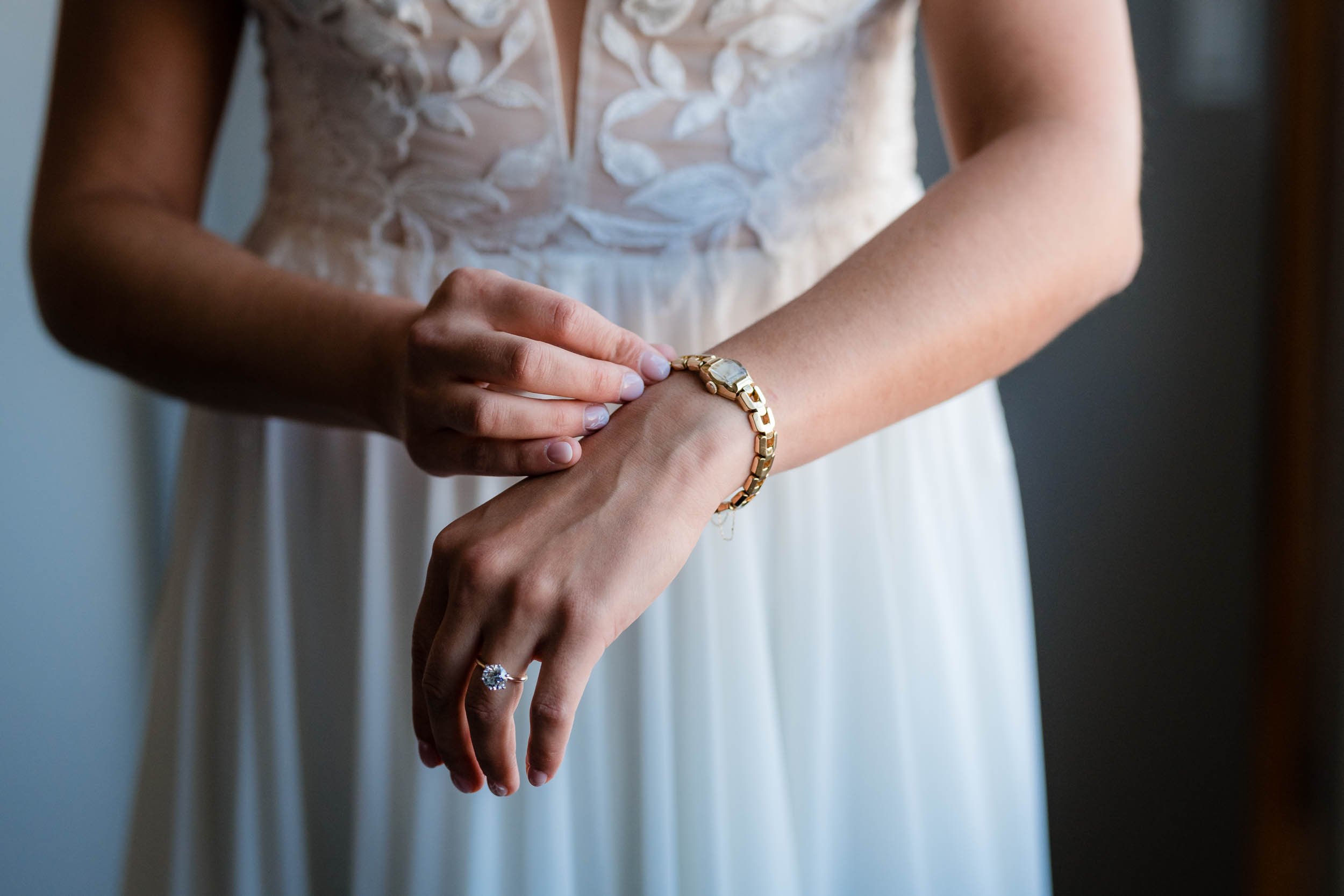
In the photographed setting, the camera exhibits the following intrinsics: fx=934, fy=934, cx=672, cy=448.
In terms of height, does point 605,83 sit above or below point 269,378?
above

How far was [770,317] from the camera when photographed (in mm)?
567

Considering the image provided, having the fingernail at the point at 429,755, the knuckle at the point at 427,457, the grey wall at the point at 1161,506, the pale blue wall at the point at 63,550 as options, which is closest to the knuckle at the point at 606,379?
the knuckle at the point at 427,457

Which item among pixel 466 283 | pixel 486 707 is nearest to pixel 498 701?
pixel 486 707

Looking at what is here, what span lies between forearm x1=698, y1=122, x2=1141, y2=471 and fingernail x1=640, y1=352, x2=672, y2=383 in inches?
1.5

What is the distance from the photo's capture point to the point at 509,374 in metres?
0.51

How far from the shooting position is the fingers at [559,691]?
47 centimetres

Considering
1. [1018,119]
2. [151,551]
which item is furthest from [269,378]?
[151,551]

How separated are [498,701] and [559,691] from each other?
0.03 m

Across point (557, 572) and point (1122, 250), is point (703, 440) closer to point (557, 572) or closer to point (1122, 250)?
point (557, 572)

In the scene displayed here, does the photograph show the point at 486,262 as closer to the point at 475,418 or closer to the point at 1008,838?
the point at 475,418

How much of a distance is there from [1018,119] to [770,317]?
0.24 m

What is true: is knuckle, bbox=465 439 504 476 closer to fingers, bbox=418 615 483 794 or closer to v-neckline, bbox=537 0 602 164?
fingers, bbox=418 615 483 794

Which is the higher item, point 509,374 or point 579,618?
point 509,374

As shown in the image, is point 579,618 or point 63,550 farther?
point 63,550
